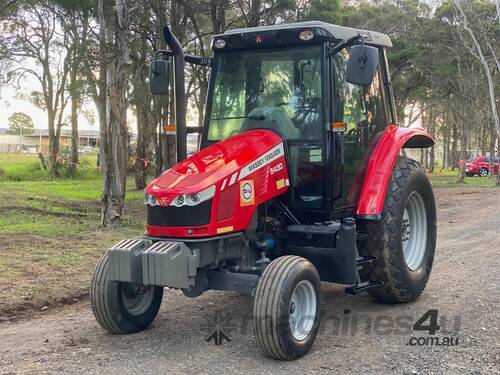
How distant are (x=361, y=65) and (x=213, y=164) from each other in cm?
149

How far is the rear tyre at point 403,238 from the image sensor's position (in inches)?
220

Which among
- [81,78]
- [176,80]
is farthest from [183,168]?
[81,78]

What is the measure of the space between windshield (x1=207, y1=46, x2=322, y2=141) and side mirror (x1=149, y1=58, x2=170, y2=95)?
0.57 metres

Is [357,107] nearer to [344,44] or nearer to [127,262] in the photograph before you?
[344,44]

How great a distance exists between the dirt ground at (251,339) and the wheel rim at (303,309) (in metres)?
0.21

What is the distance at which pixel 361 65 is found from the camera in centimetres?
474

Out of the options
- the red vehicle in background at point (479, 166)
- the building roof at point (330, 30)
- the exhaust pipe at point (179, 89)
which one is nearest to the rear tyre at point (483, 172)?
the red vehicle in background at point (479, 166)

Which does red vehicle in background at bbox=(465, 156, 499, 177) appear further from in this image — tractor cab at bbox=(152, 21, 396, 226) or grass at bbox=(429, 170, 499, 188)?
tractor cab at bbox=(152, 21, 396, 226)

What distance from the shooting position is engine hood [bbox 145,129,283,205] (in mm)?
4557

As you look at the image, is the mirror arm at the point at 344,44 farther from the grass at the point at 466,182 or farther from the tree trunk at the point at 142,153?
the grass at the point at 466,182

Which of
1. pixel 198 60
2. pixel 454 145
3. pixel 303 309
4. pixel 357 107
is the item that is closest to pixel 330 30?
pixel 357 107

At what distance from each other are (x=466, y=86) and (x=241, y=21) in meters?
13.4

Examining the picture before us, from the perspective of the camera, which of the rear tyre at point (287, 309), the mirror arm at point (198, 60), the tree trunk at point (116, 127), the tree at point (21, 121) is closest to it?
the rear tyre at point (287, 309)

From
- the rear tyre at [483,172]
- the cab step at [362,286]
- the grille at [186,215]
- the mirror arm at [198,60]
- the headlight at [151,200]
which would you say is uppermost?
the mirror arm at [198,60]
